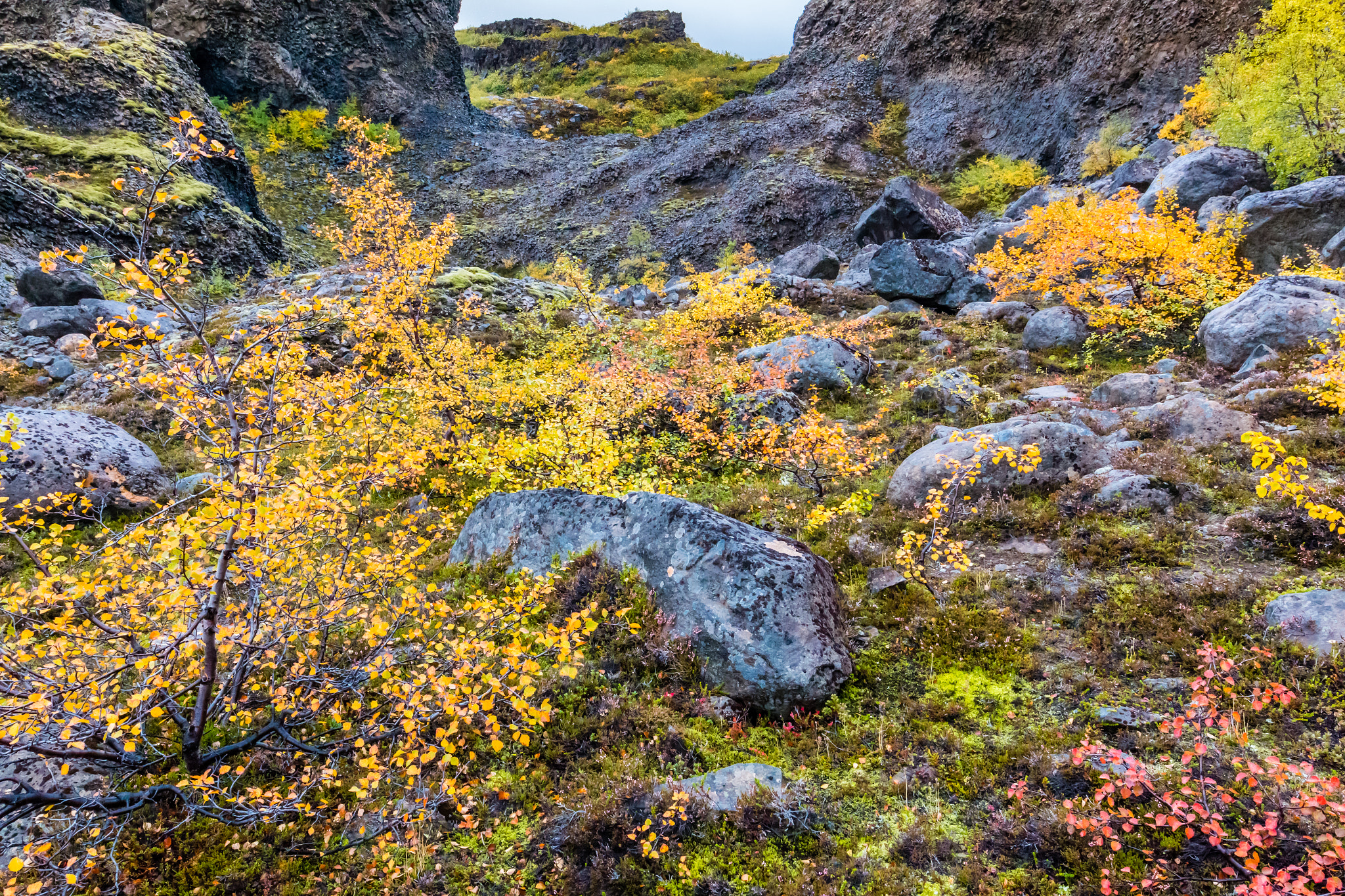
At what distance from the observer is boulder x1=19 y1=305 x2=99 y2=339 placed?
1565 cm

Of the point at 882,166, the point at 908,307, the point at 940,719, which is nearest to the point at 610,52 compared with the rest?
the point at 882,166

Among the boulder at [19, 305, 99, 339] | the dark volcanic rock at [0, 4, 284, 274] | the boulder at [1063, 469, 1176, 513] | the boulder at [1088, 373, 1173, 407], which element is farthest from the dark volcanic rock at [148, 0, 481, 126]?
the boulder at [1063, 469, 1176, 513]

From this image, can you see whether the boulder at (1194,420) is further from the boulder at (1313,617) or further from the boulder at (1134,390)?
the boulder at (1313,617)

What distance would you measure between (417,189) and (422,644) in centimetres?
4936

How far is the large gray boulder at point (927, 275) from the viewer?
68.6ft

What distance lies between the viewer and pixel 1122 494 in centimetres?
838

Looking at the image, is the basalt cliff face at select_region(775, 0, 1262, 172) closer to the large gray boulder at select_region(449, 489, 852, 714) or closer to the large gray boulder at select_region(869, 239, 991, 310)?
the large gray boulder at select_region(869, 239, 991, 310)

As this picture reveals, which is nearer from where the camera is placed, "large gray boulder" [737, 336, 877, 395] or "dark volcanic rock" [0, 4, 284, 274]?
"large gray boulder" [737, 336, 877, 395]

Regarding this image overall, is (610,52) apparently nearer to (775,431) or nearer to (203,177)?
(203,177)

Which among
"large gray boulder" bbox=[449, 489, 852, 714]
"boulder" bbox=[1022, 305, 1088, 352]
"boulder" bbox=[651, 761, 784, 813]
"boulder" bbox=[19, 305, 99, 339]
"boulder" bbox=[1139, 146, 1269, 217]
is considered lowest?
"boulder" bbox=[651, 761, 784, 813]

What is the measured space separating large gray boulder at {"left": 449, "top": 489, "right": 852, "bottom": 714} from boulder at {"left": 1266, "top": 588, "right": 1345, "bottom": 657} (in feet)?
13.9

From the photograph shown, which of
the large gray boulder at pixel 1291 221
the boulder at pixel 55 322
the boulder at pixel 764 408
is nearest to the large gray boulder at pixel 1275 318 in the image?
the large gray boulder at pixel 1291 221

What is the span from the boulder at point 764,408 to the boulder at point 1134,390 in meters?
6.42

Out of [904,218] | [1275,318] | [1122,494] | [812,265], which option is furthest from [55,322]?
[904,218]
